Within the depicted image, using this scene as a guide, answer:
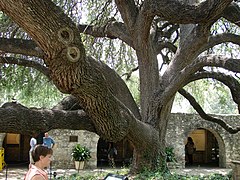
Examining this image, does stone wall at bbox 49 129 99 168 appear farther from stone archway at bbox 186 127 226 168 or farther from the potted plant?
stone archway at bbox 186 127 226 168

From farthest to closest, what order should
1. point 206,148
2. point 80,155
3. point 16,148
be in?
point 206,148, point 16,148, point 80,155

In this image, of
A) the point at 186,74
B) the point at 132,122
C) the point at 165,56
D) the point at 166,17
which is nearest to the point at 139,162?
the point at 132,122

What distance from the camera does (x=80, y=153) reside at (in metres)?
14.0

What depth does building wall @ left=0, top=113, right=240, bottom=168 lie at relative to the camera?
14.1 m

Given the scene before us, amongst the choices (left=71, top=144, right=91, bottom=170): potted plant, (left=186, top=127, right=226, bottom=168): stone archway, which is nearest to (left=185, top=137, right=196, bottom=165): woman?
(left=186, top=127, right=226, bottom=168): stone archway

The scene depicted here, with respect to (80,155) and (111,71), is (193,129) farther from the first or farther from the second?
(111,71)

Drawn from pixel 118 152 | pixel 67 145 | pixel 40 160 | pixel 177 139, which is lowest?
pixel 118 152

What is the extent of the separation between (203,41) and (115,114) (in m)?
2.79

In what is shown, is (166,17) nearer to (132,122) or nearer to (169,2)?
(169,2)

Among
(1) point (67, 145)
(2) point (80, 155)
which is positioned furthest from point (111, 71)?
(1) point (67, 145)

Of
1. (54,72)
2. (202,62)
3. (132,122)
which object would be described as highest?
(202,62)

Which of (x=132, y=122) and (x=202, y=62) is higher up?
(x=202, y=62)

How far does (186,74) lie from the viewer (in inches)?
288

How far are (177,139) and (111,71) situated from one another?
813 centimetres
